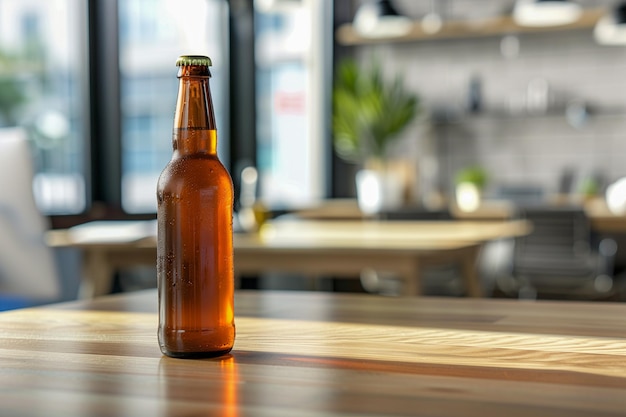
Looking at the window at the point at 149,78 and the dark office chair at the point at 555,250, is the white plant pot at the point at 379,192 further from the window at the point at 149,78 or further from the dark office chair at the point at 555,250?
the window at the point at 149,78

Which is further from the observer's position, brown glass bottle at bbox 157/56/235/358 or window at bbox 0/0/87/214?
window at bbox 0/0/87/214

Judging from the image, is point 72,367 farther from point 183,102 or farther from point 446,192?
point 446,192

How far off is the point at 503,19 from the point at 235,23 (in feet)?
6.45

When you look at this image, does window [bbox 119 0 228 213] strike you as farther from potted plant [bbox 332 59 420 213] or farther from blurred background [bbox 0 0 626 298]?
potted plant [bbox 332 59 420 213]

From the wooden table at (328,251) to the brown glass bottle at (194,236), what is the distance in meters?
1.95

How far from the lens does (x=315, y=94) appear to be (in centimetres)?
706

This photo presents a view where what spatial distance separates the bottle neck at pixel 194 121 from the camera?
805 mm

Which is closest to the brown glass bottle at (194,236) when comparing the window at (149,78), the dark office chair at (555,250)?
the dark office chair at (555,250)

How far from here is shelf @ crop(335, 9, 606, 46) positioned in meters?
6.43

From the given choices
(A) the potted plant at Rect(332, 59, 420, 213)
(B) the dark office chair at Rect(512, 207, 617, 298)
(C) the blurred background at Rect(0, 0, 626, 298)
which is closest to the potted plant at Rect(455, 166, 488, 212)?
(C) the blurred background at Rect(0, 0, 626, 298)

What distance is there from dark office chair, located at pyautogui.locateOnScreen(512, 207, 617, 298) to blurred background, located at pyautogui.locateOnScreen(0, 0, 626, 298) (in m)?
0.63

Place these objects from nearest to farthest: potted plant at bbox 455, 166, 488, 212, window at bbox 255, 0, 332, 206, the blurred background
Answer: the blurred background, potted plant at bbox 455, 166, 488, 212, window at bbox 255, 0, 332, 206

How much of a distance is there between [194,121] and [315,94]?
20.7ft

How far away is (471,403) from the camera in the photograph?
60cm
